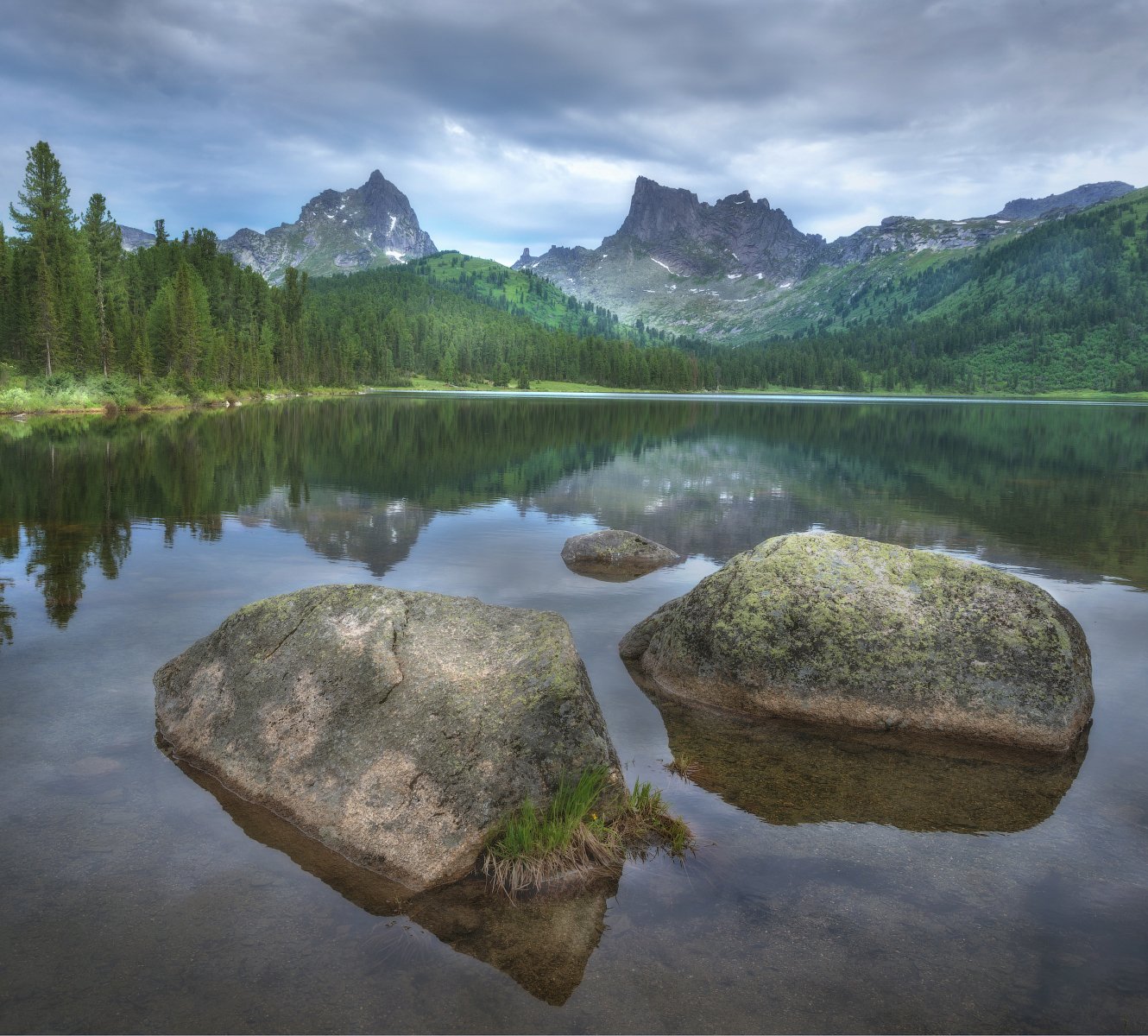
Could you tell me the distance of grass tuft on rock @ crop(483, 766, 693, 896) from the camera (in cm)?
756

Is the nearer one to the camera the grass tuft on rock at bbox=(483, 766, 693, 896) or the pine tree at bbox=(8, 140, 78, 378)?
the grass tuft on rock at bbox=(483, 766, 693, 896)

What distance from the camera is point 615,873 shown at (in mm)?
7789

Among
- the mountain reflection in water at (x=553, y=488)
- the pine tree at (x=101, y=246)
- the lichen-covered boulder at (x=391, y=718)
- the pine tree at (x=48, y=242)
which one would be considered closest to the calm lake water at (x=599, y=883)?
the lichen-covered boulder at (x=391, y=718)

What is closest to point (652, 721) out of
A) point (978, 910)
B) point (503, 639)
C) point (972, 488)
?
point (503, 639)

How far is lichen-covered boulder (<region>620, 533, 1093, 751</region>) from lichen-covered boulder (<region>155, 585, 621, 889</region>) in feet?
12.7

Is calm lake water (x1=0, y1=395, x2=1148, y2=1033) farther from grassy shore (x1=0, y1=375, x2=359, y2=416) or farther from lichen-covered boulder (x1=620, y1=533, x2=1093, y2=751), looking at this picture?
grassy shore (x1=0, y1=375, x2=359, y2=416)

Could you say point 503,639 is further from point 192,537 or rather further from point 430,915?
point 192,537

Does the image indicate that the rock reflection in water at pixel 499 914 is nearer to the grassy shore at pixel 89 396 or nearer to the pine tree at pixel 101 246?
the grassy shore at pixel 89 396

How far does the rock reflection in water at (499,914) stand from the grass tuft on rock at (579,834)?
20 centimetres

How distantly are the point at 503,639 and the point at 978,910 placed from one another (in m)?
6.00

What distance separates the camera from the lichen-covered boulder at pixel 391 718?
7.96 meters

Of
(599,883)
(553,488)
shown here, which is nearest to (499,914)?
(599,883)

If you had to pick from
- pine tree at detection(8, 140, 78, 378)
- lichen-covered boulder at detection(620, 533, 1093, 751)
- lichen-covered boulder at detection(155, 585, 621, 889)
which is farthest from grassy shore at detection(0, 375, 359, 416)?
→ lichen-covered boulder at detection(620, 533, 1093, 751)

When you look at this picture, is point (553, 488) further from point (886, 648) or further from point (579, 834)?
point (579, 834)
